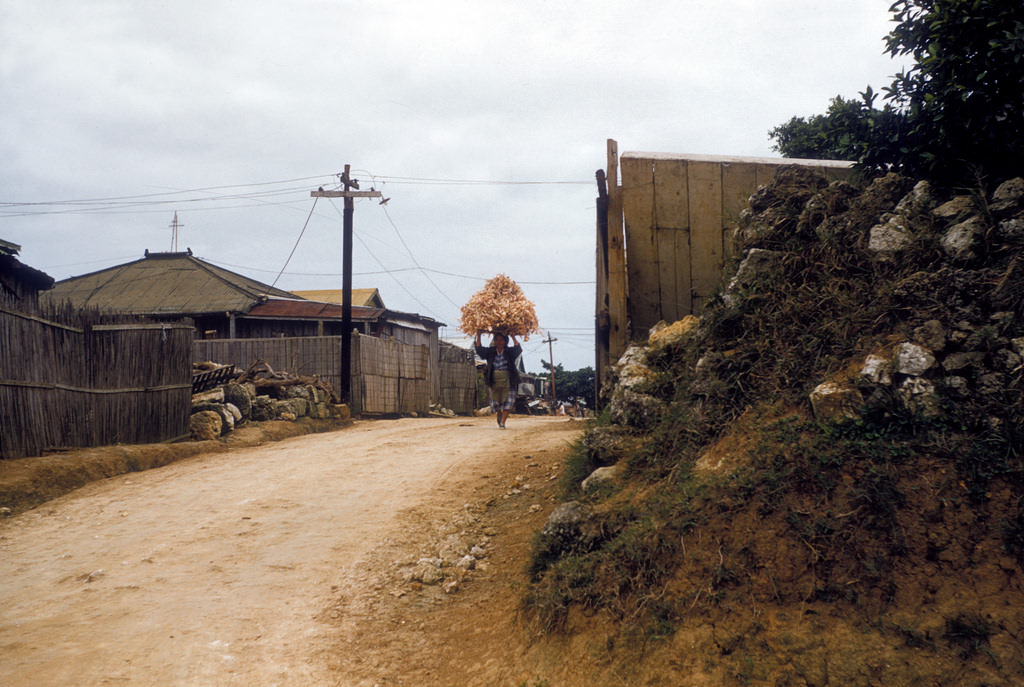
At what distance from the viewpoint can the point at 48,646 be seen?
13.3 ft

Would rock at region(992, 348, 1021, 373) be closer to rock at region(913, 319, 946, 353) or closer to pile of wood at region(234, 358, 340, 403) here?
rock at region(913, 319, 946, 353)

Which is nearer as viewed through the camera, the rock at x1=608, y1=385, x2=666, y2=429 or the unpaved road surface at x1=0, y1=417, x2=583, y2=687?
the unpaved road surface at x1=0, y1=417, x2=583, y2=687

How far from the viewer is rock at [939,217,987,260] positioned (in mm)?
4094

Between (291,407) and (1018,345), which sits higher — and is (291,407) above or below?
below

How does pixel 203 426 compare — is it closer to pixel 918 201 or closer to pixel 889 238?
pixel 889 238

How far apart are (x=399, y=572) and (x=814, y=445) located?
3.18m

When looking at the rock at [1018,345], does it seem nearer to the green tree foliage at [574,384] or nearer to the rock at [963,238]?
the rock at [963,238]

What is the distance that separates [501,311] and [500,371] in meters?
2.58

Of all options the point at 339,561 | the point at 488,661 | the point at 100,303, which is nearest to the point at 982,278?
the point at 488,661

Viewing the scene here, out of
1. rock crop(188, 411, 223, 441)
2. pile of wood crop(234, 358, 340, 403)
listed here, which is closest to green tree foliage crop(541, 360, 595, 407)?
pile of wood crop(234, 358, 340, 403)

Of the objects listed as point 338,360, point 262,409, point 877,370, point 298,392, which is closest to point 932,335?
point 877,370

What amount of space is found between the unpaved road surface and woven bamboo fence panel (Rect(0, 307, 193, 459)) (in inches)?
50.0

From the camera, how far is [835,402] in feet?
12.8

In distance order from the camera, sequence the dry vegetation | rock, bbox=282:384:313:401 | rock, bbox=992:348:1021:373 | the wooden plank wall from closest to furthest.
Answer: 1. the dry vegetation
2. rock, bbox=992:348:1021:373
3. the wooden plank wall
4. rock, bbox=282:384:313:401
